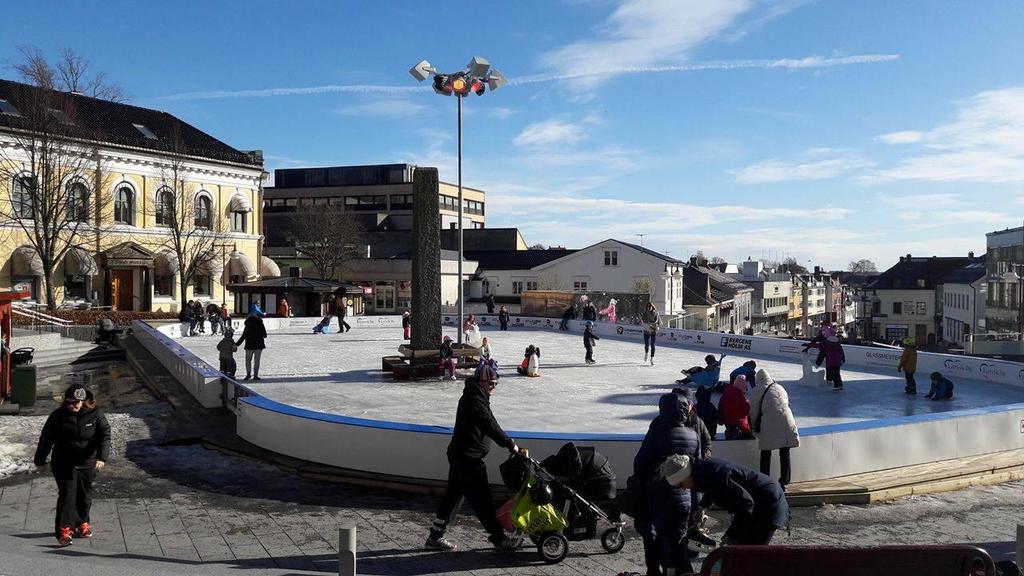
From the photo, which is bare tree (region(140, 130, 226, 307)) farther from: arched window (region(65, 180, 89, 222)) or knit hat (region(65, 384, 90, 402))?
knit hat (region(65, 384, 90, 402))

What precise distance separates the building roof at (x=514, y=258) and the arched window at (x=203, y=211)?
22597 mm

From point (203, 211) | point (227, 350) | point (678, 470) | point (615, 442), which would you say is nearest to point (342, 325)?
point (227, 350)

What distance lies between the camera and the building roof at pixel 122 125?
144 feet

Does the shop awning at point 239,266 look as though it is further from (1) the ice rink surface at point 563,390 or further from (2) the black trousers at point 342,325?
(1) the ice rink surface at point 563,390

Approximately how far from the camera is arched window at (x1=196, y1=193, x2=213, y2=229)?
178ft

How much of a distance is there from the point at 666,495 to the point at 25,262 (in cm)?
4597

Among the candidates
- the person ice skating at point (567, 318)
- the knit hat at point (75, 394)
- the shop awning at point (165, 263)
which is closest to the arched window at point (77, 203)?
the shop awning at point (165, 263)

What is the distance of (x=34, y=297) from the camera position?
44.8m

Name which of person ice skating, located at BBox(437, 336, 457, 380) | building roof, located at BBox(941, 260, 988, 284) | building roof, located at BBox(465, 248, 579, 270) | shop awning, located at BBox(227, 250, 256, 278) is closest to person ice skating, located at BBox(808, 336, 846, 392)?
person ice skating, located at BBox(437, 336, 457, 380)

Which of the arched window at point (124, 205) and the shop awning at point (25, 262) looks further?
the arched window at point (124, 205)

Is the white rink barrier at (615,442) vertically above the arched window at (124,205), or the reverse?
the arched window at (124,205)

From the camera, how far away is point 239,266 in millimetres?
54656

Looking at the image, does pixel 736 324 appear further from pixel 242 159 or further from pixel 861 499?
pixel 861 499

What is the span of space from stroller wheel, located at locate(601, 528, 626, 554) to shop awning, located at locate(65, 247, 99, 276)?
4457cm
